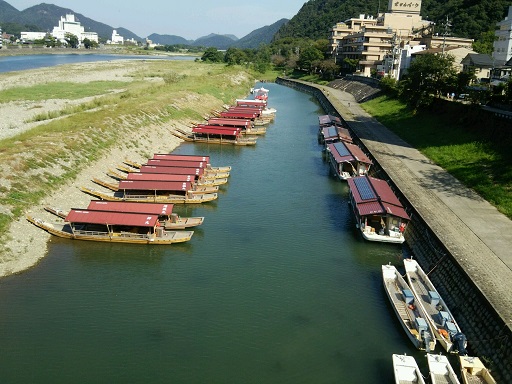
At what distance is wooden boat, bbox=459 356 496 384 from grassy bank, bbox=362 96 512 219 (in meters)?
14.4

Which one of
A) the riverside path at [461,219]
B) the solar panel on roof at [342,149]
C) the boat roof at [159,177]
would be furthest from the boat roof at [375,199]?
the boat roof at [159,177]

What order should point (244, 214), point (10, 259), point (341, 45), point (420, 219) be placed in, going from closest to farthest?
point (10, 259) → point (420, 219) → point (244, 214) → point (341, 45)

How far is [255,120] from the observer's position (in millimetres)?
70562

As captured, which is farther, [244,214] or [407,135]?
[407,135]

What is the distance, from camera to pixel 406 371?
16.5 m

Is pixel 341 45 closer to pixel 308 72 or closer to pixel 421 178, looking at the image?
pixel 308 72

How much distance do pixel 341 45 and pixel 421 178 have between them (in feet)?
360

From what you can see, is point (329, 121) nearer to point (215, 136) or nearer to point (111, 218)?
point (215, 136)

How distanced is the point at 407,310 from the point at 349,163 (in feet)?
72.6

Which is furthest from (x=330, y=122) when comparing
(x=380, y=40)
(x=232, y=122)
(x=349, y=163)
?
(x=380, y=40)

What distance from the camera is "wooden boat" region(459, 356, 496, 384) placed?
16.2m

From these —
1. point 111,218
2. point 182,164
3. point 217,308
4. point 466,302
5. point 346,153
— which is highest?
point 346,153

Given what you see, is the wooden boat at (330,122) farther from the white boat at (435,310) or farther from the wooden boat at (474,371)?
the wooden boat at (474,371)

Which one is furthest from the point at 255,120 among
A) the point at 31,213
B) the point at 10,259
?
the point at 10,259
